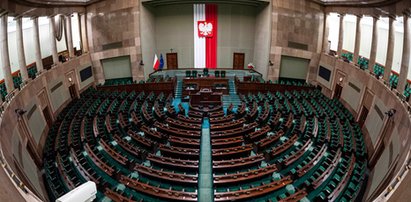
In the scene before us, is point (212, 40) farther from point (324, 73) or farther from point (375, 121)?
point (375, 121)

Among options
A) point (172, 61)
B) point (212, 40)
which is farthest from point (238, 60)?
point (172, 61)

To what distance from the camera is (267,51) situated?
59.2ft

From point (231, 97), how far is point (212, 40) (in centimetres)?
609

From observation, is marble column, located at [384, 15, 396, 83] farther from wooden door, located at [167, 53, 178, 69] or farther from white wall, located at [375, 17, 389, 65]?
wooden door, located at [167, 53, 178, 69]

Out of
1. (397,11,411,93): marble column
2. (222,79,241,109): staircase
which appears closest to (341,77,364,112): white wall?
(397,11,411,93): marble column

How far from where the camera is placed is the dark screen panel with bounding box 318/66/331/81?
53.6 ft

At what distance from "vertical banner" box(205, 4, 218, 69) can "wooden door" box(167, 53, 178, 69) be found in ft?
8.33

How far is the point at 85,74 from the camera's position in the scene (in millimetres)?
17453

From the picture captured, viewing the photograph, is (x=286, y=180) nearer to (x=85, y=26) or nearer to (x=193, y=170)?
(x=193, y=170)

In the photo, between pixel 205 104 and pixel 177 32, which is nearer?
pixel 205 104

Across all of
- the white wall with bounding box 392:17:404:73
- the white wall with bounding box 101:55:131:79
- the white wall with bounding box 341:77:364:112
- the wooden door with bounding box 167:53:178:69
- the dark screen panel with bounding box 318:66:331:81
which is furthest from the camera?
the wooden door with bounding box 167:53:178:69

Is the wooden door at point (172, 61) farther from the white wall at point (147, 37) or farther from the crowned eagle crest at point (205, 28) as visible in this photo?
the crowned eagle crest at point (205, 28)

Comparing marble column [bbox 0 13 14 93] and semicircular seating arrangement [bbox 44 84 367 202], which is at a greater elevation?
marble column [bbox 0 13 14 93]

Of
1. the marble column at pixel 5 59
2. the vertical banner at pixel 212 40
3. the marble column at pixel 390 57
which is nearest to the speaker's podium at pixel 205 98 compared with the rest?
the vertical banner at pixel 212 40
